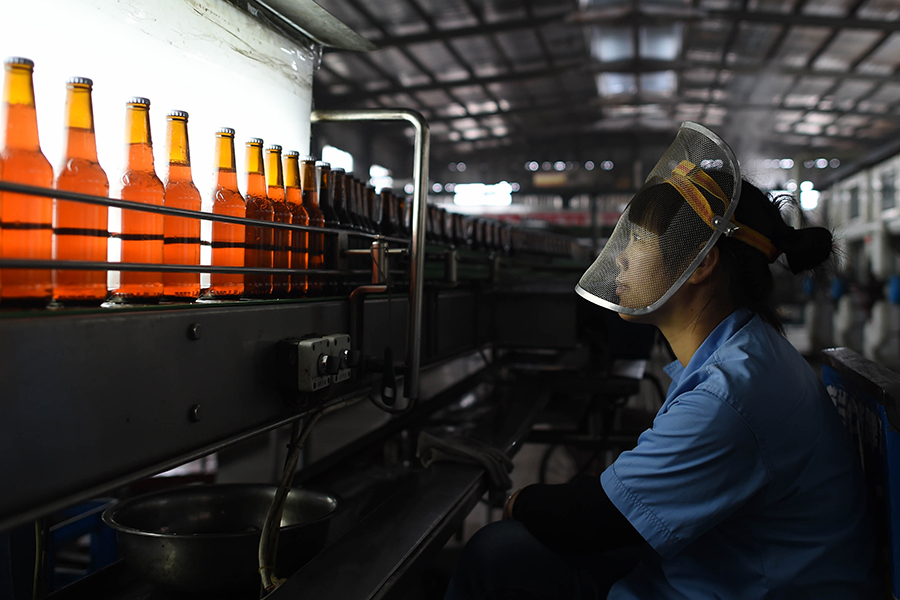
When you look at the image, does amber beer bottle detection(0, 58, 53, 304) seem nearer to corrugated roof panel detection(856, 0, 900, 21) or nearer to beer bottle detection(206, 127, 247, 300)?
beer bottle detection(206, 127, 247, 300)

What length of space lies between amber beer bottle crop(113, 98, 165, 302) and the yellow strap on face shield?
936 millimetres

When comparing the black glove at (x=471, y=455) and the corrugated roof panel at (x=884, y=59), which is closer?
the black glove at (x=471, y=455)

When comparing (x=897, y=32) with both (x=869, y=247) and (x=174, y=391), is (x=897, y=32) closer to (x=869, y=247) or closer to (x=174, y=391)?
(x=869, y=247)

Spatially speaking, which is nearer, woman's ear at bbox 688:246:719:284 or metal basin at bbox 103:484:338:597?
metal basin at bbox 103:484:338:597

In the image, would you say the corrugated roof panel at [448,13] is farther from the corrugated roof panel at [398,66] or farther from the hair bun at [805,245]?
the hair bun at [805,245]

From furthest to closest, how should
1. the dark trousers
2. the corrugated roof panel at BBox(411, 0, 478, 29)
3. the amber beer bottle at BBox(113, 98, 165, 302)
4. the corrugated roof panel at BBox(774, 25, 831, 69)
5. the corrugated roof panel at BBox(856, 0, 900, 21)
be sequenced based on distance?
1. the corrugated roof panel at BBox(774, 25, 831, 69)
2. the corrugated roof panel at BBox(411, 0, 478, 29)
3. the corrugated roof panel at BBox(856, 0, 900, 21)
4. the dark trousers
5. the amber beer bottle at BBox(113, 98, 165, 302)

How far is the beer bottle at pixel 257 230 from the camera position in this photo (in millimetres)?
1223

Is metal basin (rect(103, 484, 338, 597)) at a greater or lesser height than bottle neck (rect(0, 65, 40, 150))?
lesser

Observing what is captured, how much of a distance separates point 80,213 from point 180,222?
0.22 metres

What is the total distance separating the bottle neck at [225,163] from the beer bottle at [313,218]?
8.4 inches

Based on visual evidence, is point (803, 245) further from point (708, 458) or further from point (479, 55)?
point (479, 55)

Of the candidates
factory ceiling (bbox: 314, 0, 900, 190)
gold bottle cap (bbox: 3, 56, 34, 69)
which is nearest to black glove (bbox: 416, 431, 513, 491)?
gold bottle cap (bbox: 3, 56, 34, 69)

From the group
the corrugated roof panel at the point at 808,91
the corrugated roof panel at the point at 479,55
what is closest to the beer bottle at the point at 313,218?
the corrugated roof panel at the point at 479,55

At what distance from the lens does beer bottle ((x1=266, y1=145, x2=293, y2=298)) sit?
1284mm
